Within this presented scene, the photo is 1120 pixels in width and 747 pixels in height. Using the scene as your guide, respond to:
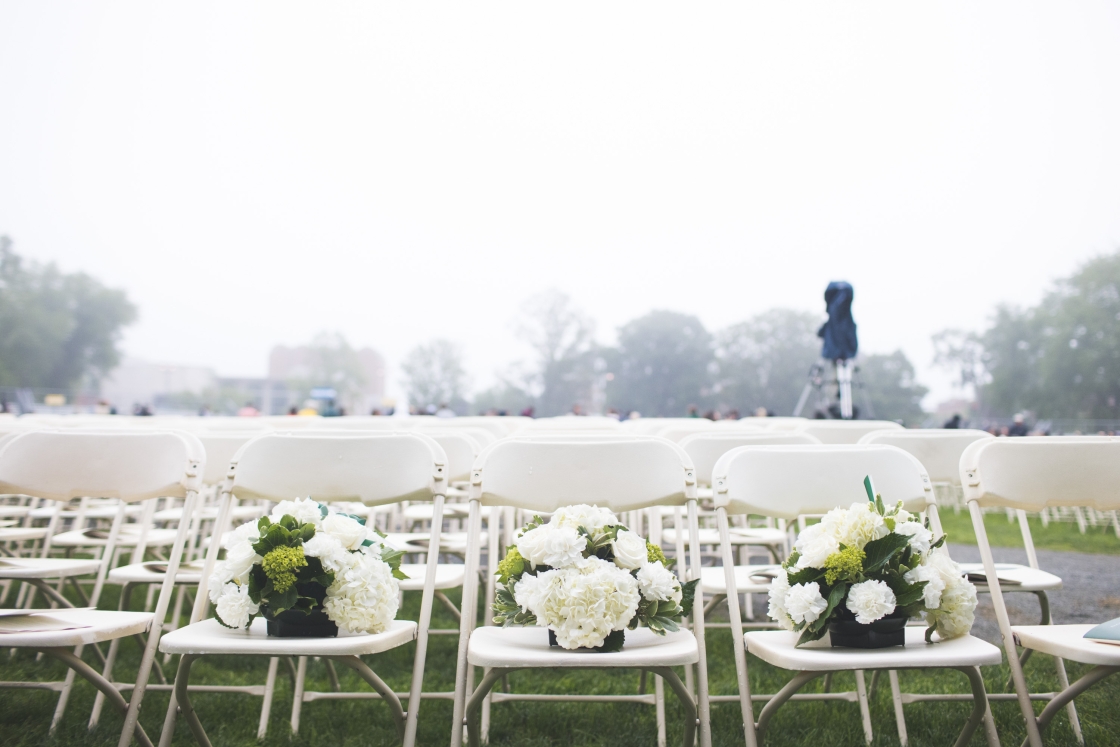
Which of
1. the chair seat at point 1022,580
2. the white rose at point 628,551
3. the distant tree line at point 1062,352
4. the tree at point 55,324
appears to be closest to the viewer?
the white rose at point 628,551

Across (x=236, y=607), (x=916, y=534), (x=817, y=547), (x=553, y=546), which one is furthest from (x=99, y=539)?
(x=916, y=534)

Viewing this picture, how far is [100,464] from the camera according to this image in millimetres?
2457

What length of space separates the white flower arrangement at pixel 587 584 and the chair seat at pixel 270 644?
0.32 m

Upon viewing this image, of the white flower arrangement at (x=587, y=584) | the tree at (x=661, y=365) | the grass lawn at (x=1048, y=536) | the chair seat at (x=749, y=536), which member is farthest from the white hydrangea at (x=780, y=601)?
the tree at (x=661, y=365)

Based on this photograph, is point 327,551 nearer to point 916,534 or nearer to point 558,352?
point 916,534

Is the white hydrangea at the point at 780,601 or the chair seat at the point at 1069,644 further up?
the white hydrangea at the point at 780,601

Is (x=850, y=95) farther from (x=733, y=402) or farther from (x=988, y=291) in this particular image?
(x=733, y=402)

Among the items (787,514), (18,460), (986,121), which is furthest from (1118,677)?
(986,121)

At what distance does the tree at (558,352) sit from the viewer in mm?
54844

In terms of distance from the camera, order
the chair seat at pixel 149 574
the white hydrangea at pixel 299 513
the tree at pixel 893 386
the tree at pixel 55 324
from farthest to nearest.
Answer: the tree at pixel 893 386 < the tree at pixel 55 324 < the chair seat at pixel 149 574 < the white hydrangea at pixel 299 513

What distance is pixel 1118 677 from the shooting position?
3086mm

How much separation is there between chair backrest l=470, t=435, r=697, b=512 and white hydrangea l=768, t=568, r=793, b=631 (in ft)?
1.42

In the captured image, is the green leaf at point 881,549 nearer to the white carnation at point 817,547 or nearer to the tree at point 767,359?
the white carnation at point 817,547

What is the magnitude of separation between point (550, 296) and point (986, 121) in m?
30.9
